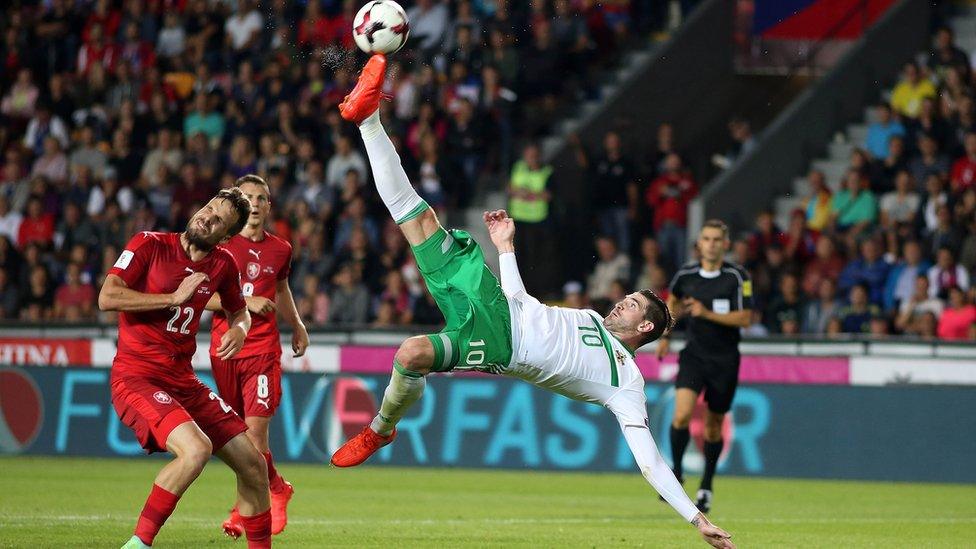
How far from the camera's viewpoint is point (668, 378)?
1744 cm

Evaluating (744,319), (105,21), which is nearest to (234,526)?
(744,319)

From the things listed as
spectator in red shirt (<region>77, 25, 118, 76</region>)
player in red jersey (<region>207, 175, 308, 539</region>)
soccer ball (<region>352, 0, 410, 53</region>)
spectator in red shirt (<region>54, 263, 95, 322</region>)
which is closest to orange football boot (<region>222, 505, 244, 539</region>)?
player in red jersey (<region>207, 175, 308, 539</region>)

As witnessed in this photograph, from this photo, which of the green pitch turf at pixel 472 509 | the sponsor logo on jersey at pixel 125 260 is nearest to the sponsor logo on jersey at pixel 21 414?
the green pitch turf at pixel 472 509

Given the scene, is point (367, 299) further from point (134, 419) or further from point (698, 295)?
point (134, 419)

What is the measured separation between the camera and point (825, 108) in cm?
Answer: 2275

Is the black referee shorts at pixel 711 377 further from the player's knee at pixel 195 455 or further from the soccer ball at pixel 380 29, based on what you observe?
the player's knee at pixel 195 455

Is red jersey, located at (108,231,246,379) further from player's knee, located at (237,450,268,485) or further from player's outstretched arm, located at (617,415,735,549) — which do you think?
player's outstretched arm, located at (617,415,735,549)

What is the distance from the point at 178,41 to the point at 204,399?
17010 millimetres

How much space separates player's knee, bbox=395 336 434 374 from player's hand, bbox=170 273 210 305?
3.66ft

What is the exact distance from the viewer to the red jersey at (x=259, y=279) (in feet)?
36.1

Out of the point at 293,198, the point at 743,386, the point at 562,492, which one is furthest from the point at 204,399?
the point at 293,198

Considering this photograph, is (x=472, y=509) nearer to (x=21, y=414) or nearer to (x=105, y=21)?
(x=21, y=414)

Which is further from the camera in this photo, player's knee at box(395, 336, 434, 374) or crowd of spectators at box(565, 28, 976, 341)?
crowd of spectators at box(565, 28, 976, 341)

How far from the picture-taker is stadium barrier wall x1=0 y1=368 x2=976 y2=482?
16.2 metres
